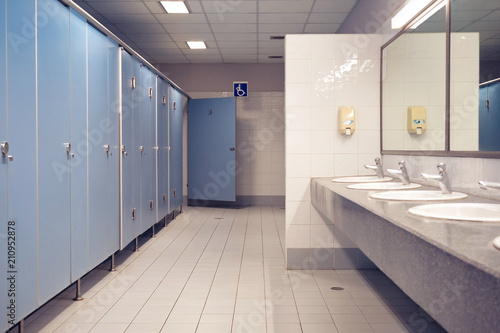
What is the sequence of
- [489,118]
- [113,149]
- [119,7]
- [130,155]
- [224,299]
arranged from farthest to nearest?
[119,7] < [130,155] < [113,149] < [224,299] < [489,118]

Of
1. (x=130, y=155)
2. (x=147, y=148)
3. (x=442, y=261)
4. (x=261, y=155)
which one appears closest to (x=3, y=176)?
(x=442, y=261)

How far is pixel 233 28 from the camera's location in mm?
5781

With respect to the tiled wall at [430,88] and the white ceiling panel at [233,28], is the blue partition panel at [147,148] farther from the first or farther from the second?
the tiled wall at [430,88]

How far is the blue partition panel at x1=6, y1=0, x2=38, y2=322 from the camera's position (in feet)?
6.27

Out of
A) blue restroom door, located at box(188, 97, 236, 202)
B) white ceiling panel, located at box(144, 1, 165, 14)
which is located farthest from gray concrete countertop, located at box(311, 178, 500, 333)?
blue restroom door, located at box(188, 97, 236, 202)

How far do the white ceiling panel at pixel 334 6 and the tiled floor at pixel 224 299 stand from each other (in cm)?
277

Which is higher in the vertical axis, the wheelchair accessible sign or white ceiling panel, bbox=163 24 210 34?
white ceiling panel, bbox=163 24 210 34

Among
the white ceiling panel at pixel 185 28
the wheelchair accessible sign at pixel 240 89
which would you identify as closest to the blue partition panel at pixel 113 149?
the white ceiling panel at pixel 185 28

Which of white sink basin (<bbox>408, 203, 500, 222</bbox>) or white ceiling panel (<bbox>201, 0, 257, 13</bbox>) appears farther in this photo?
white ceiling panel (<bbox>201, 0, 257, 13</bbox>)

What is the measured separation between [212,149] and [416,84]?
502 cm

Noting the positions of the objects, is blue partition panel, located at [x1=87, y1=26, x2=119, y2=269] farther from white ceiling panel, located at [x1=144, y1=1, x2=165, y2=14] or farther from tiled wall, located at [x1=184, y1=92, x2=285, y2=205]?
tiled wall, located at [x1=184, y1=92, x2=285, y2=205]

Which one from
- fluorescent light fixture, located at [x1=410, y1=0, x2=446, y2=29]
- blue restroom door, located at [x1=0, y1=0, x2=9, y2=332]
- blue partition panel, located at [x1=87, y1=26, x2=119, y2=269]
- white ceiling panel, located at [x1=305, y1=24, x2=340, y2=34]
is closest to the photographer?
blue restroom door, located at [x1=0, y1=0, x2=9, y2=332]

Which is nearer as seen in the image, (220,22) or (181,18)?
(181,18)

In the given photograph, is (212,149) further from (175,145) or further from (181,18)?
(181,18)
